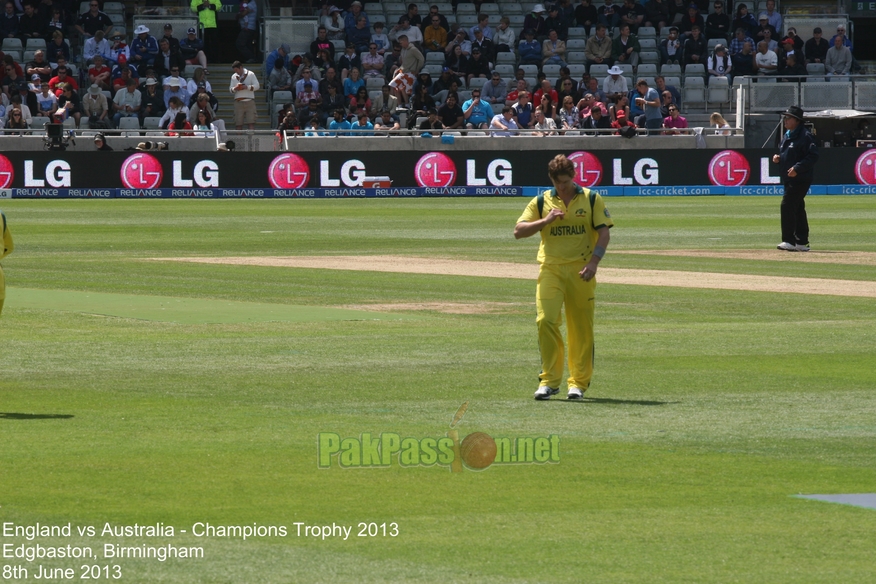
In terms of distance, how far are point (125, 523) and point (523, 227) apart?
4.70 meters

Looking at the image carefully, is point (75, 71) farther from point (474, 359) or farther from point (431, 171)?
point (474, 359)

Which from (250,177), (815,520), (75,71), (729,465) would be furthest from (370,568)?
(75,71)

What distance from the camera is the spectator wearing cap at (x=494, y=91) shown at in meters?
42.8

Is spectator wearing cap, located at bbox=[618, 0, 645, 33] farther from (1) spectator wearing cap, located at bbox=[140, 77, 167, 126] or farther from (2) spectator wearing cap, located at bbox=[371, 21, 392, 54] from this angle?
(1) spectator wearing cap, located at bbox=[140, 77, 167, 126]

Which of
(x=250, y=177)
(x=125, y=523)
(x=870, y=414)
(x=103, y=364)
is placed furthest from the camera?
(x=250, y=177)

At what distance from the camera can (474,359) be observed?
13094mm

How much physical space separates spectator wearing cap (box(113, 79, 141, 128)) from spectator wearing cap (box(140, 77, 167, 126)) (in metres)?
0.16

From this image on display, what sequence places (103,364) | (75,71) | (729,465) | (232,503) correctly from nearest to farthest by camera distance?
(232,503)
(729,465)
(103,364)
(75,71)

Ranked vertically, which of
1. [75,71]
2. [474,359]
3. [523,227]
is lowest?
[474,359]

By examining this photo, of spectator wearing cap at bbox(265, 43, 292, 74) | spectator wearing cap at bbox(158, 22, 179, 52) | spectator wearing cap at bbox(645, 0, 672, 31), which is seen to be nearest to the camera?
spectator wearing cap at bbox(158, 22, 179, 52)

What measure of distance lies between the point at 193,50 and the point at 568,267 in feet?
115

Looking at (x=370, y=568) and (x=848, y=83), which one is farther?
(x=848, y=83)

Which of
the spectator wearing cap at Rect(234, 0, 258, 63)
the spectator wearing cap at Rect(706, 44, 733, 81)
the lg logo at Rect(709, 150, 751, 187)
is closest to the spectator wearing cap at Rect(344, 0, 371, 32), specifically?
the spectator wearing cap at Rect(234, 0, 258, 63)

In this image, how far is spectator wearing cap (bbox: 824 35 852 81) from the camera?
4594cm
